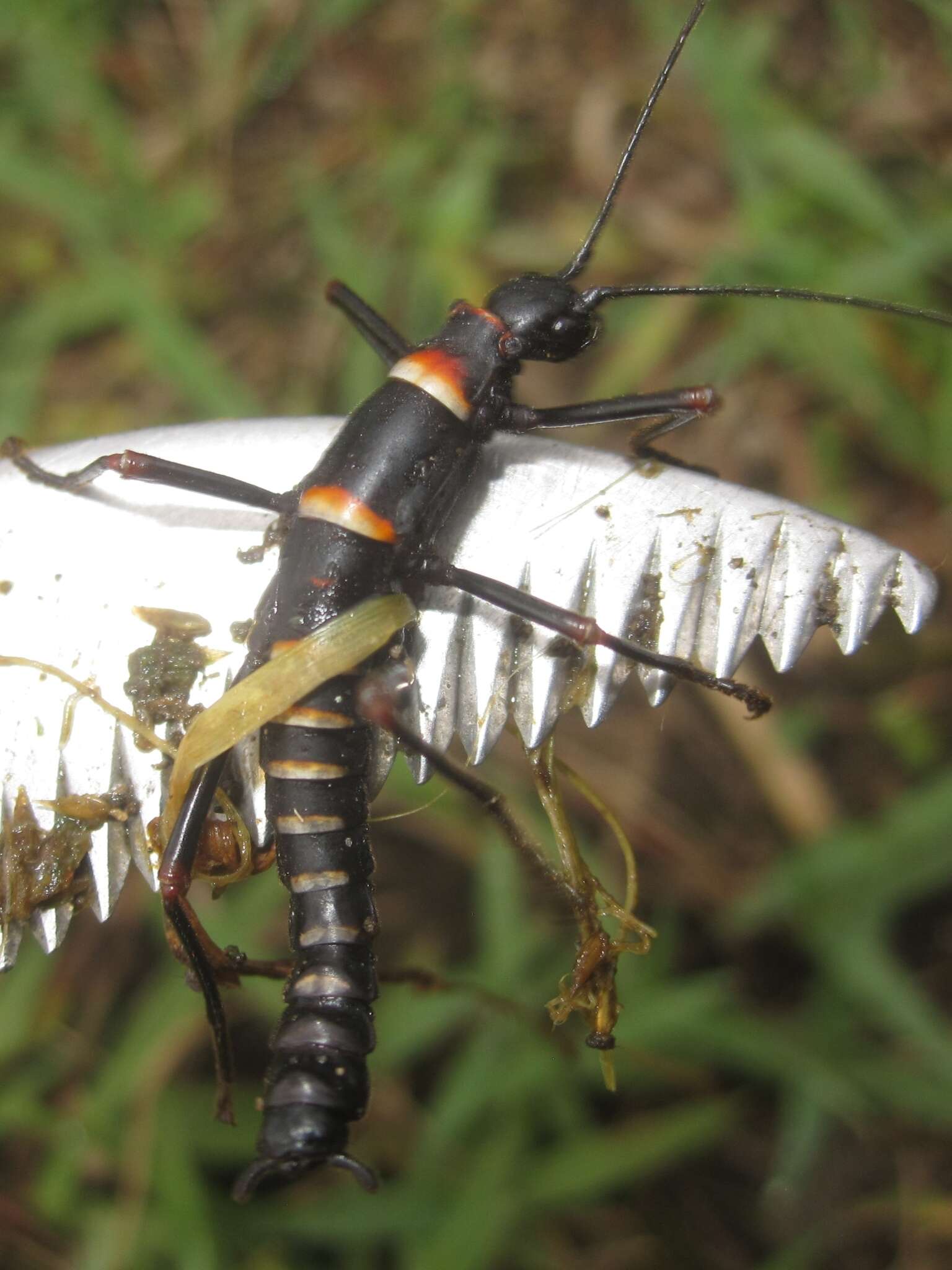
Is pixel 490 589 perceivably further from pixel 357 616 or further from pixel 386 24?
pixel 386 24

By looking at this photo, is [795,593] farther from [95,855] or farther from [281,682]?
[95,855]

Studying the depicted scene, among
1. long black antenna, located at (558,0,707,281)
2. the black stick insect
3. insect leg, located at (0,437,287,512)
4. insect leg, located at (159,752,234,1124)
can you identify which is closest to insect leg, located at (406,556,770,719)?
the black stick insect

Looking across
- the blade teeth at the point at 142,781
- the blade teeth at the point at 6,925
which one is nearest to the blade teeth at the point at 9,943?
the blade teeth at the point at 6,925

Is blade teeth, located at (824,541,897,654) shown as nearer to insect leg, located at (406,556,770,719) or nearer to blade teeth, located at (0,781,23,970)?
insect leg, located at (406,556,770,719)

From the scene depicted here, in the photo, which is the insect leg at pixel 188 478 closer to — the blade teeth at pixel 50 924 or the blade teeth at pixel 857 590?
the blade teeth at pixel 50 924

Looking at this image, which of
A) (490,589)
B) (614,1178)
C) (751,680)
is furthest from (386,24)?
(614,1178)
